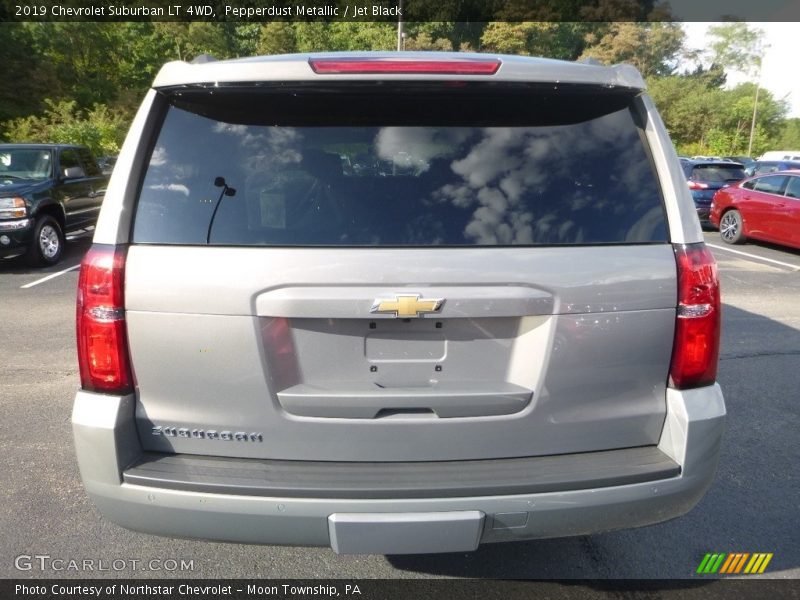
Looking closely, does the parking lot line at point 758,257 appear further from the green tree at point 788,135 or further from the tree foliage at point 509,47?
the green tree at point 788,135

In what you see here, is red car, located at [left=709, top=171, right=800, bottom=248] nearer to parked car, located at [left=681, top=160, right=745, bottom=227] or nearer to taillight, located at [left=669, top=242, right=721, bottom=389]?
parked car, located at [left=681, top=160, right=745, bottom=227]

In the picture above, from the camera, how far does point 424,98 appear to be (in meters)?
2.16

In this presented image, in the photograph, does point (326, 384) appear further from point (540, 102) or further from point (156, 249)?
point (540, 102)

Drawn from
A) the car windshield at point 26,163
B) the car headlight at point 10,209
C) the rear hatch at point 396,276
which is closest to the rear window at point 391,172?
the rear hatch at point 396,276

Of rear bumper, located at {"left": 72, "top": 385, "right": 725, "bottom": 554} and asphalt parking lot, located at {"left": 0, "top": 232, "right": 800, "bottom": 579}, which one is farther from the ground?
rear bumper, located at {"left": 72, "top": 385, "right": 725, "bottom": 554}

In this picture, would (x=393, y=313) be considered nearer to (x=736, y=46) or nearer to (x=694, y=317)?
(x=694, y=317)

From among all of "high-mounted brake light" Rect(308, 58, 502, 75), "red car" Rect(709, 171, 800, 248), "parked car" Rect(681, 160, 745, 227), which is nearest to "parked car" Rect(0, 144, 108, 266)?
"high-mounted brake light" Rect(308, 58, 502, 75)

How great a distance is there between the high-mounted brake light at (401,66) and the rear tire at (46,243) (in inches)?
366

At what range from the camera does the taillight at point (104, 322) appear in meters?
2.06

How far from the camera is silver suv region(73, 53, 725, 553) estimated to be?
6.62 ft

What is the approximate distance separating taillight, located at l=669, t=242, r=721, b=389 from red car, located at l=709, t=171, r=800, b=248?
11.2 metres

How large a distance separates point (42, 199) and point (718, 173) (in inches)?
612

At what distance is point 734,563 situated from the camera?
2848 mm

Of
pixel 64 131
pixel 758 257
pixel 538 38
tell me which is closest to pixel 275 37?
pixel 538 38
